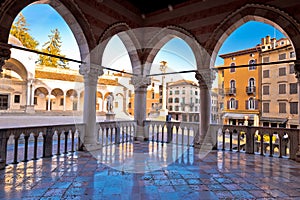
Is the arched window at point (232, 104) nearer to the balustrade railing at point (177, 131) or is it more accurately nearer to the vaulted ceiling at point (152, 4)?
the balustrade railing at point (177, 131)

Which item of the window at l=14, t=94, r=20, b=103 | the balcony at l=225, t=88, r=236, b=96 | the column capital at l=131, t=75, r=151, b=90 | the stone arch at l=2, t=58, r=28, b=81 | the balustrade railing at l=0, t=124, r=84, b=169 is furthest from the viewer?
the balcony at l=225, t=88, r=236, b=96

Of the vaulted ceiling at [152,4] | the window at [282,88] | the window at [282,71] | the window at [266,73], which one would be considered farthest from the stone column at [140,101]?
the window at [266,73]

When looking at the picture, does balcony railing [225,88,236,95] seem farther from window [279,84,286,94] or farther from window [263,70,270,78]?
window [279,84,286,94]

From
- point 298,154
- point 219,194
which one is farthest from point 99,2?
point 298,154

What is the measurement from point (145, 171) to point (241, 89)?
63.4 feet

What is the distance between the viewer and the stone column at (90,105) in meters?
4.90

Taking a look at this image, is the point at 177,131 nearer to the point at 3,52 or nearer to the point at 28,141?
the point at 28,141

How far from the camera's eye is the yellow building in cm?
1872

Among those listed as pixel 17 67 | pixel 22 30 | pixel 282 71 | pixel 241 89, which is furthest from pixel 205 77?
pixel 22 30

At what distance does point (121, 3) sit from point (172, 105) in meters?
7.85

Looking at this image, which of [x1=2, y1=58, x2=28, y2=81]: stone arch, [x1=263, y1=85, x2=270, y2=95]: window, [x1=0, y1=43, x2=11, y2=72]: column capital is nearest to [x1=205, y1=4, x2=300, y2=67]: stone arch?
[x1=0, y1=43, x2=11, y2=72]: column capital

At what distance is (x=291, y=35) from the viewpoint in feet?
13.6

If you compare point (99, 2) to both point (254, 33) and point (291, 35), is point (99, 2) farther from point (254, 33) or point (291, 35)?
point (254, 33)

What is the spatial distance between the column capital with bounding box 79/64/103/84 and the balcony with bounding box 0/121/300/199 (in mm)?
1265
